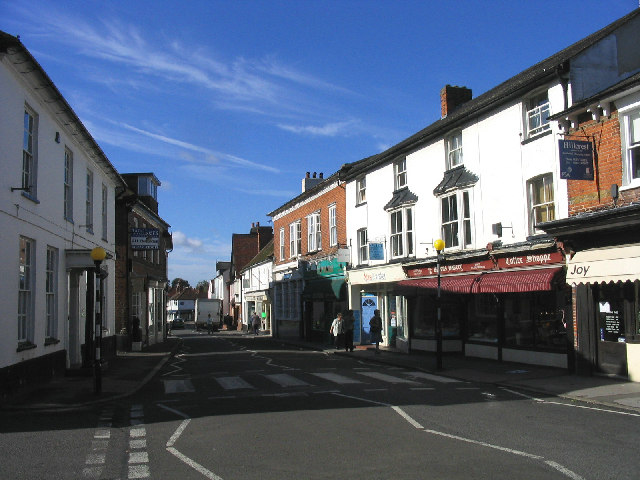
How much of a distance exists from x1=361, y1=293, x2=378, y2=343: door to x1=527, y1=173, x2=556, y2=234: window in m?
12.5

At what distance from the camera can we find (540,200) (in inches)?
677

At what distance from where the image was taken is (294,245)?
40062mm

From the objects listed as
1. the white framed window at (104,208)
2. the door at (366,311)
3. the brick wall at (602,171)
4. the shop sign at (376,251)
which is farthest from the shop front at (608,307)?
the white framed window at (104,208)

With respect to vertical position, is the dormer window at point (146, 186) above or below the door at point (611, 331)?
above

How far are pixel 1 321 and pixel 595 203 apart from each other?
1367 centimetres

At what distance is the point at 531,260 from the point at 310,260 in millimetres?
20077

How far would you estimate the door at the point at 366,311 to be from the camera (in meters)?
28.9

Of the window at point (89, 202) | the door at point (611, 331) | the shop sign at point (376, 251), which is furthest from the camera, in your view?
the shop sign at point (376, 251)

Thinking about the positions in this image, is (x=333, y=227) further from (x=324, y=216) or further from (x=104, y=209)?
(x=104, y=209)

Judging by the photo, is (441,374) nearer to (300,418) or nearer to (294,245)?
(300,418)

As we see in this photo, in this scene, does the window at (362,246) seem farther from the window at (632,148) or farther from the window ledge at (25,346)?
the window ledge at (25,346)

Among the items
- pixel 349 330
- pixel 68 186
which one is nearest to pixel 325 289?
pixel 349 330

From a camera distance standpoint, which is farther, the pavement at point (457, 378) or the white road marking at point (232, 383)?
the white road marking at point (232, 383)

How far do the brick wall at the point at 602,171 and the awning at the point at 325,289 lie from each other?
1638 centimetres
